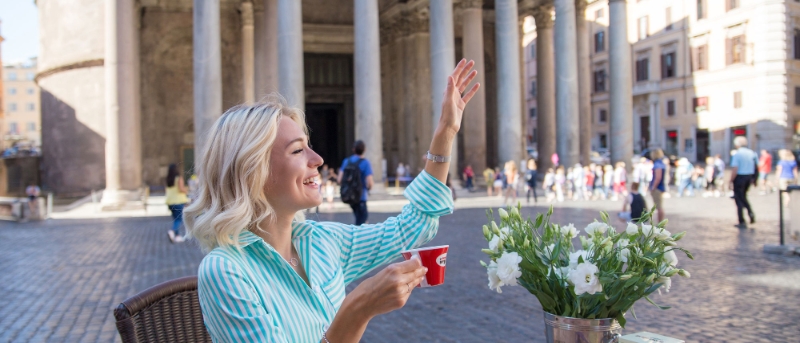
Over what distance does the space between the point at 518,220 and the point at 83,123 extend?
2916 cm

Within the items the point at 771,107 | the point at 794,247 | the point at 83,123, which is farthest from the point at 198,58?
the point at 771,107

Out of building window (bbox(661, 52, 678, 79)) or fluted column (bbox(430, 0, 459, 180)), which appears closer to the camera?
fluted column (bbox(430, 0, 459, 180))

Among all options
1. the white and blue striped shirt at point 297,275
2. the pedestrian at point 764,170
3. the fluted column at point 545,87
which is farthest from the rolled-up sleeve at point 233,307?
the fluted column at point 545,87

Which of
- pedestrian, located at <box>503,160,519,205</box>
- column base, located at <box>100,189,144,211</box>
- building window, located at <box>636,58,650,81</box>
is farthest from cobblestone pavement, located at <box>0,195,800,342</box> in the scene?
building window, located at <box>636,58,650,81</box>

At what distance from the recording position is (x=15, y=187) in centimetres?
3216

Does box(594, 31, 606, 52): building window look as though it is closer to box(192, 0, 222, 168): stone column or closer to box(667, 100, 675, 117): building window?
box(667, 100, 675, 117): building window

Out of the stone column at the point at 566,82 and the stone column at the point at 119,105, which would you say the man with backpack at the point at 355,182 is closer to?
the stone column at the point at 119,105

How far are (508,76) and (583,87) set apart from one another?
22.7 feet

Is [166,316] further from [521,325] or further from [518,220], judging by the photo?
[521,325]

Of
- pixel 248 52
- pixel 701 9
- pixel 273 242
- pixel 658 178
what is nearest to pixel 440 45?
pixel 248 52

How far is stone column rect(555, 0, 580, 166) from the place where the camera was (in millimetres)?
23875

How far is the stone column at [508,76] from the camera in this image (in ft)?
75.7

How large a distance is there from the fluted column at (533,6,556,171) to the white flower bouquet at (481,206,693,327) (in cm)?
2687

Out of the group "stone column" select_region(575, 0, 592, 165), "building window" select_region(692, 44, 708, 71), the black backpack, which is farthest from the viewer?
"building window" select_region(692, 44, 708, 71)
